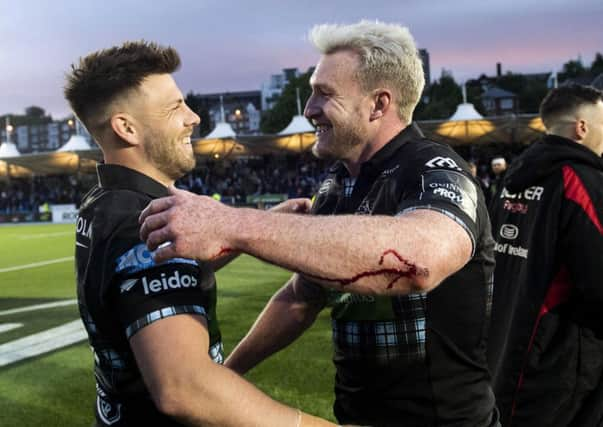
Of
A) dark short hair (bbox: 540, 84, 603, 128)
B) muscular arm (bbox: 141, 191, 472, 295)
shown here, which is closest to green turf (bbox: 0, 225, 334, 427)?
dark short hair (bbox: 540, 84, 603, 128)

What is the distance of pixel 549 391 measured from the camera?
3451 mm

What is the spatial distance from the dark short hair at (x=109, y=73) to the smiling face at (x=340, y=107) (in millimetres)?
630

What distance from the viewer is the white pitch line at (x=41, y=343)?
7.66 metres

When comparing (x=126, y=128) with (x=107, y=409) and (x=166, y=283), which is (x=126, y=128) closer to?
(x=166, y=283)

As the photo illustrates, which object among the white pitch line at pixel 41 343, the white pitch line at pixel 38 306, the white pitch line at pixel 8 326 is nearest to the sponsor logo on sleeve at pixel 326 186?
the white pitch line at pixel 41 343

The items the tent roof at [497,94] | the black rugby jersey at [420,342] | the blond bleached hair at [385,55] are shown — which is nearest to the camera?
the black rugby jersey at [420,342]

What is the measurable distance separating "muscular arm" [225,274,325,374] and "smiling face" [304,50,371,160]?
0.61 metres

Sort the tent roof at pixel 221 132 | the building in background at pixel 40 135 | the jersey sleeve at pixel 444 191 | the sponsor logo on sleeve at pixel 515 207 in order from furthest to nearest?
1. the building in background at pixel 40 135
2. the tent roof at pixel 221 132
3. the sponsor logo on sleeve at pixel 515 207
4. the jersey sleeve at pixel 444 191

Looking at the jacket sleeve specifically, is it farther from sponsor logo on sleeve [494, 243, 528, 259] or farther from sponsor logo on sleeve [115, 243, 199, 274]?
A: sponsor logo on sleeve [115, 243, 199, 274]

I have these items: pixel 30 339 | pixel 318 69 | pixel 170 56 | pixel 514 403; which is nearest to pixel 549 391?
pixel 514 403

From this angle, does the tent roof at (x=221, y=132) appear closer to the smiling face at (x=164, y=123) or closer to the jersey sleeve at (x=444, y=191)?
the smiling face at (x=164, y=123)

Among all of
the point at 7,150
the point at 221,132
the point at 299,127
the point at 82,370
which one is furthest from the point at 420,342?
Answer: the point at 7,150

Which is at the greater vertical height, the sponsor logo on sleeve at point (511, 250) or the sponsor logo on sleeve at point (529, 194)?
the sponsor logo on sleeve at point (529, 194)

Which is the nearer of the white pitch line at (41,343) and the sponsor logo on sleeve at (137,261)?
the sponsor logo on sleeve at (137,261)
